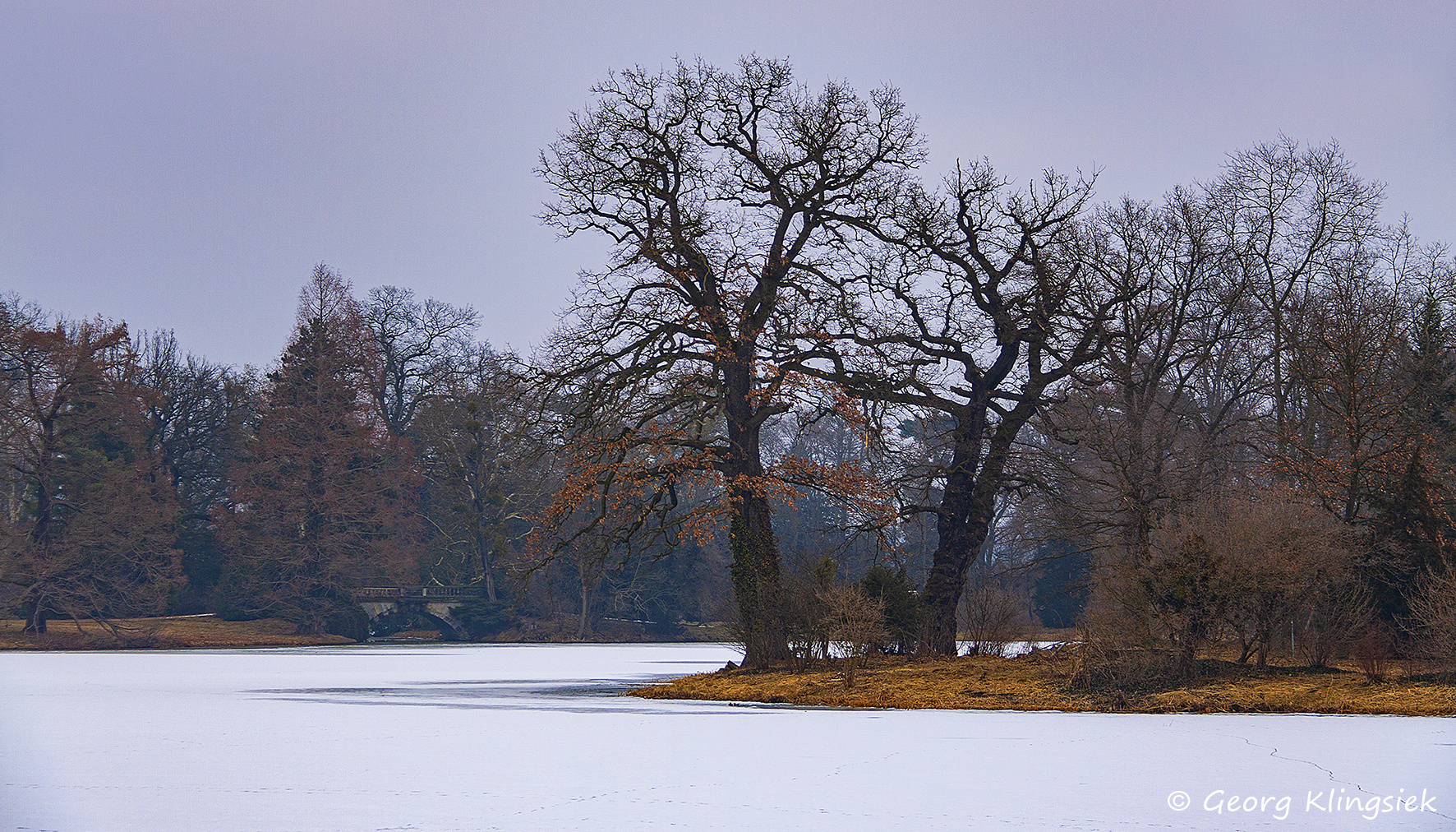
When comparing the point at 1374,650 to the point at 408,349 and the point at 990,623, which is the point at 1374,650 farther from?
the point at 408,349

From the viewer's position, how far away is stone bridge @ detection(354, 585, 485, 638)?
6662 cm

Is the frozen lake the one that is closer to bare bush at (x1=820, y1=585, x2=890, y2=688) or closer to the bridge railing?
bare bush at (x1=820, y1=585, x2=890, y2=688)

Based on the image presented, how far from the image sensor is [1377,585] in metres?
21.4

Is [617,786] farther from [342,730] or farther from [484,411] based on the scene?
[484,411]

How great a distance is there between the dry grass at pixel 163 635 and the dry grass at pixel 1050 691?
40338 millimetres

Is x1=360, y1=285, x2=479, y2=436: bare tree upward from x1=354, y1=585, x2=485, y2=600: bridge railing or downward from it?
upward

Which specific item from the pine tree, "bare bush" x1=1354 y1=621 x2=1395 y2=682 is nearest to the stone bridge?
the pine tree

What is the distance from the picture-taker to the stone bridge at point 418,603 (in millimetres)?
66625

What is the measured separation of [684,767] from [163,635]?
51.7 metres

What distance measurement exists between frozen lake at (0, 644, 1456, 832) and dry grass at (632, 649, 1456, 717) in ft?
2.80

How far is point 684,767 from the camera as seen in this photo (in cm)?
1177

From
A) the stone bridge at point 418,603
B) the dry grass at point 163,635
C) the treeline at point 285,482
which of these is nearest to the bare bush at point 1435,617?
the treeline at point 285,482

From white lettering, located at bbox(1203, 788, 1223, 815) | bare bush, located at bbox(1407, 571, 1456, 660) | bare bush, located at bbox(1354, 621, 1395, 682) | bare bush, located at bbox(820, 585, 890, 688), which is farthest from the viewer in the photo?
bare bush, located at bbox(820, 585, 890, 688)

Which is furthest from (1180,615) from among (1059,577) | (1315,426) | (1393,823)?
(1059,577)
